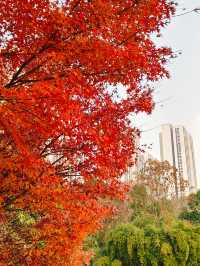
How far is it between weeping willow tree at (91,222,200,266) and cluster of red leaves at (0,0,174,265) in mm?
6999

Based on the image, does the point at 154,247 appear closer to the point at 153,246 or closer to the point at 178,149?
the point at 153,246

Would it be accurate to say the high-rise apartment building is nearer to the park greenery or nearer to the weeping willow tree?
the park greenery

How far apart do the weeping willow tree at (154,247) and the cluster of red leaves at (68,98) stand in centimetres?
700

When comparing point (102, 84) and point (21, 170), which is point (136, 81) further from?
point (21, 170)

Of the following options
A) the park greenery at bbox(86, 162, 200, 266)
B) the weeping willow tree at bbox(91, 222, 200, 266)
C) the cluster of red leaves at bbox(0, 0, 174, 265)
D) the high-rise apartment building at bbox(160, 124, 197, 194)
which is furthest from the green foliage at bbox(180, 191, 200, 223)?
the high-rise apartment building at bbox(160, 124, 197, 194)

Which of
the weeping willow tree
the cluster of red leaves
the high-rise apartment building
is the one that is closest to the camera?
the cluster of red leaves

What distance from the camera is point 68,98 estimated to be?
5.10 metres

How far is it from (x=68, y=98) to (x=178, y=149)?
557ft

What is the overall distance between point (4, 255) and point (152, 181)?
25.8 metres

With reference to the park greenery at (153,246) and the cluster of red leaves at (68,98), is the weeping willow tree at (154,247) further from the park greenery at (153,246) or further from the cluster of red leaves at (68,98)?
the cluster of red leaves at (68,98)

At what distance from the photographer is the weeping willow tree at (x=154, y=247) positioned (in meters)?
13.5

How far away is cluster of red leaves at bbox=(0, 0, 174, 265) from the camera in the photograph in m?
4.97

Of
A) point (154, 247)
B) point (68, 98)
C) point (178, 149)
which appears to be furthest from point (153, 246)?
point (178, 149)

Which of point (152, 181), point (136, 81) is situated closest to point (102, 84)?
point (136, 81)
